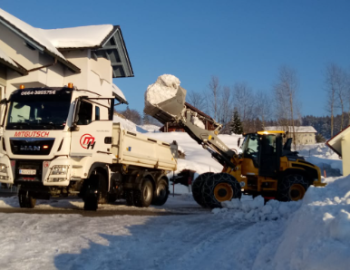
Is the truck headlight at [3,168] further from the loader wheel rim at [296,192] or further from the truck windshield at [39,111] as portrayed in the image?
the loader wheel rim at [296,192]

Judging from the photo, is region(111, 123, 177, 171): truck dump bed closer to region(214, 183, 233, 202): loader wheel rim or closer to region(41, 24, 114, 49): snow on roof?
region(214, 183, 233, 202): loader wheel rim

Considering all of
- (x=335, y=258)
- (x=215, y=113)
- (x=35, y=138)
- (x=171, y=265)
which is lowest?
(x=171, y=265)

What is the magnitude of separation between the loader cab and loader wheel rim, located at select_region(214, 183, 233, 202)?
1.64 m

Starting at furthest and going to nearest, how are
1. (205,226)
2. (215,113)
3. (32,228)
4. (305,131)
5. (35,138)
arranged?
(305,131) → (215,113) → (35,138) → (205,226) → (32,228)

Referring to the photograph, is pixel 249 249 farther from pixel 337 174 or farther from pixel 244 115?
pixel 244 115

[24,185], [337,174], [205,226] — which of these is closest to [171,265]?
[205,226]

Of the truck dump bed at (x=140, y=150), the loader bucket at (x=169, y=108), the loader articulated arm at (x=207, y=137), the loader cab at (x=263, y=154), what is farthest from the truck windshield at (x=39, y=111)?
the loader cab at (x=263, y=154)

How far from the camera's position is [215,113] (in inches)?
2125

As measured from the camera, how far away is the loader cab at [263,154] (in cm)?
1223

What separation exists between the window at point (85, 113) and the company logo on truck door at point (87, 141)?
350 millimetres

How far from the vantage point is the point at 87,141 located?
29.0ft

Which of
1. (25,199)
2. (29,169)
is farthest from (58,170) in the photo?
(25,199)

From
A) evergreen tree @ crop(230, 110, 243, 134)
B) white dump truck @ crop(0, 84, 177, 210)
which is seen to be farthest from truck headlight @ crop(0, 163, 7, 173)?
evergreen tree @ crop(230, 110, 243, 134)

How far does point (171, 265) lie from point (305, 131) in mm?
94290
